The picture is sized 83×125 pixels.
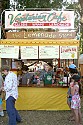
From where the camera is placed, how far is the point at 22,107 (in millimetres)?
9719

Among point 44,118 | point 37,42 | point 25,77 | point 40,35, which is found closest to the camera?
point 44,118

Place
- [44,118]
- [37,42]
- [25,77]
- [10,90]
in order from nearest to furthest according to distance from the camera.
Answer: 1. [10,90]
2. [44,118]
3. [37,42]
4. [25,77]

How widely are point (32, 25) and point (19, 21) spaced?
49 centimetres

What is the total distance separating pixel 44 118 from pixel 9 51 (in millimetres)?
2560

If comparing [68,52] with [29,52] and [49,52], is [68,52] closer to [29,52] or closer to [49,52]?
[49,52]

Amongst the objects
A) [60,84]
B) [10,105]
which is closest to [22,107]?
[60,84]

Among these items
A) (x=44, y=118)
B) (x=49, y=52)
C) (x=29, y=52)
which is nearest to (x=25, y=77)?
(x=29, y=52)

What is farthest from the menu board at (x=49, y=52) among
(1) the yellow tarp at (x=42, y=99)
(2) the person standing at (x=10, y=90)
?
(2) the person standing at (x=10, y=90)

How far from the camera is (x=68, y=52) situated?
9.74m

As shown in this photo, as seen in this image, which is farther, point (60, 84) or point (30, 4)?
point (30, 4)

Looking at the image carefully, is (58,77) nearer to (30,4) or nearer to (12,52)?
(12,52)

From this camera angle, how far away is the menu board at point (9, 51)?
971 centimetres

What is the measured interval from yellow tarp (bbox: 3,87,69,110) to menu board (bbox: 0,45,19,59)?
3.71 ft

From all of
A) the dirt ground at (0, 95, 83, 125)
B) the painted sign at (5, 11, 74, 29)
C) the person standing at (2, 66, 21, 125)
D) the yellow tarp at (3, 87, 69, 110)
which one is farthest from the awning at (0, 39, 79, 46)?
the person standing at (2, 66, 21, 125)
